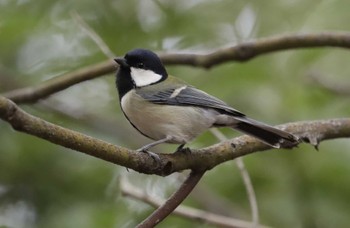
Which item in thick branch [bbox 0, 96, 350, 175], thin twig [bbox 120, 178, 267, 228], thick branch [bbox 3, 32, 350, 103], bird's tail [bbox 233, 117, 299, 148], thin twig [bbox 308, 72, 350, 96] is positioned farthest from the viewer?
thin twig [bbox 308, 72, 350, 96]

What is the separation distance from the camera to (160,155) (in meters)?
1.88

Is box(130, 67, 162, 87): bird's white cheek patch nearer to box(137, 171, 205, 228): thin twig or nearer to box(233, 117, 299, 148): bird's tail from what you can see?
box(233, 117, 299, 148): bird's tail

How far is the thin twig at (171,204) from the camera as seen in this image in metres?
1.91

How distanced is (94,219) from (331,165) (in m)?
0.90

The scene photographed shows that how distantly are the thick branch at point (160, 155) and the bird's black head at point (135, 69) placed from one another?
1.23 feet

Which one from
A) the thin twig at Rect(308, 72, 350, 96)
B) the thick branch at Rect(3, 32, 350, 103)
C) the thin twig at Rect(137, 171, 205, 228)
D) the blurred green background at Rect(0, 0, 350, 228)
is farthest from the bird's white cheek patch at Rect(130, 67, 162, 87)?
the thin twig at Rect(308, 72, 350, 96)

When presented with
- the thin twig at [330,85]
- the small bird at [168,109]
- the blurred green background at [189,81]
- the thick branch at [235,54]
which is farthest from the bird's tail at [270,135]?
the thin twig at [330,85]

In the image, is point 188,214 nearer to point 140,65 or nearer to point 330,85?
point 140,65

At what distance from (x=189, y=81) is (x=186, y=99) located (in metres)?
0.86

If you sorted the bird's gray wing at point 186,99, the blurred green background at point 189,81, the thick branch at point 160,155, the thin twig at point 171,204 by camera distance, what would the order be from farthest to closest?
the blurred green background at point 189,81
the bird's gray wing at point 186,99
the thin twig at point 171,204
the thick branch at point 160,155

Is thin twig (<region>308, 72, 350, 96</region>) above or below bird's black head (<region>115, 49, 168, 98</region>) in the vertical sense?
below

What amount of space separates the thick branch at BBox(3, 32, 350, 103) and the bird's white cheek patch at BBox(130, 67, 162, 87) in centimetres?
25

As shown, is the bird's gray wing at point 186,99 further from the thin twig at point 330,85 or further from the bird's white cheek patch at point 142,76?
the thin twig at point 330,85

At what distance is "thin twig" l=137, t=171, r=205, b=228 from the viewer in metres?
1.91
